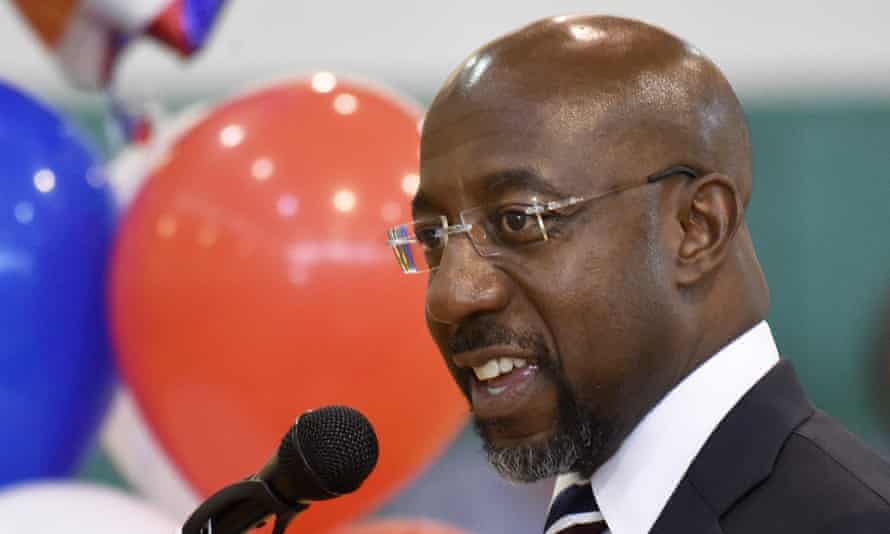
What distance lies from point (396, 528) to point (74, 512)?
40 centimetres

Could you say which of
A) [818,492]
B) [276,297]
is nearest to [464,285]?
[818,492]

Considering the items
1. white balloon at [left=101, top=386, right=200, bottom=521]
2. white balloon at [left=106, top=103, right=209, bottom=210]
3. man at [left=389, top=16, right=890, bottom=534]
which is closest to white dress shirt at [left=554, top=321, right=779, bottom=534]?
man at [left=389, top=16, right=890, bottom=534]

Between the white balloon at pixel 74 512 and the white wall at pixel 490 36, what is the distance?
260 cm

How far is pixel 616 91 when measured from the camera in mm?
992

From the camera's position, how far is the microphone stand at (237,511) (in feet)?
2.89

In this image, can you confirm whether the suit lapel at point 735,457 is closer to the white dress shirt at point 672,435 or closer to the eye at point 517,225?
the white dress shirt at point 672,435

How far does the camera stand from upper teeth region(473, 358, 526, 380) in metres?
0.98

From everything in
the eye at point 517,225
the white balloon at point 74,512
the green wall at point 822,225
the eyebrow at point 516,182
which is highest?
the eyebrow at point 516,182

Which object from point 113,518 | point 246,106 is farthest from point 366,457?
point 246,106

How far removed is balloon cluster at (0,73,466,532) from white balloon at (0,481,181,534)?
6.5 inches

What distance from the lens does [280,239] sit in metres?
1.62

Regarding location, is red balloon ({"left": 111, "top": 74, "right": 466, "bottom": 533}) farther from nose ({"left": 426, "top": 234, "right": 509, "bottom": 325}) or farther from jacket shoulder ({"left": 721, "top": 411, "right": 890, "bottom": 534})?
jacket shoulder ({"left": 721, "top": 411, "right": 890, "bottom": 534})

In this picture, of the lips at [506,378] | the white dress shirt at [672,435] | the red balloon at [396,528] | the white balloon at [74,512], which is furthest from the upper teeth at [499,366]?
the red balloon at [396,528]

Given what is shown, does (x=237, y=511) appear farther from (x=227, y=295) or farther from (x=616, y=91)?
(x=227, y=295)
